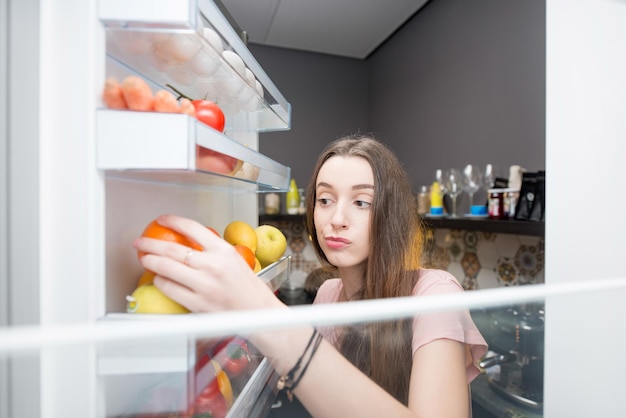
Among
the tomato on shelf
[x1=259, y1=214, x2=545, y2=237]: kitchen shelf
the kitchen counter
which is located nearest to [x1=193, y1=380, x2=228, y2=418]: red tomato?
the tomato on shelf

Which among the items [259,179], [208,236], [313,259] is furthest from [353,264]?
[313,259]

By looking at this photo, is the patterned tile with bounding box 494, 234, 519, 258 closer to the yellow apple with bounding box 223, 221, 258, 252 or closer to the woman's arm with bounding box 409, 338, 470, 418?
the woman's arm with bounding box 409, 338, 470, 418

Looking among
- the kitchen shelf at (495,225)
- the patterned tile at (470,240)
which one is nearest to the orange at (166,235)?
the kitchen shelf at (495,225)

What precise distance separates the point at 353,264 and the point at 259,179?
18 cm

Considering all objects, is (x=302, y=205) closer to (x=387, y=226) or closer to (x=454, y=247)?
(x=454, y=247)

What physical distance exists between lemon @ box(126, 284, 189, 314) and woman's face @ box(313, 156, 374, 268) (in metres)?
0.25

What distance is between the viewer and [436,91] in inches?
58.6

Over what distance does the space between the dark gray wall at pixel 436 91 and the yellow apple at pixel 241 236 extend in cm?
58

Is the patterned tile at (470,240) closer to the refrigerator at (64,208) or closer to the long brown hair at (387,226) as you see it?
the long brown hair at (387,226)

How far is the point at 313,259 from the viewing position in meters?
1.72

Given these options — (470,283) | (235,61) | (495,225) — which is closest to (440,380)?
(235,61)

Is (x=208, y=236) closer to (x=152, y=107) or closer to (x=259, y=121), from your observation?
(x=152, y=107)

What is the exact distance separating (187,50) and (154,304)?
0.69 ft

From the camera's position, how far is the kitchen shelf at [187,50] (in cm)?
26
